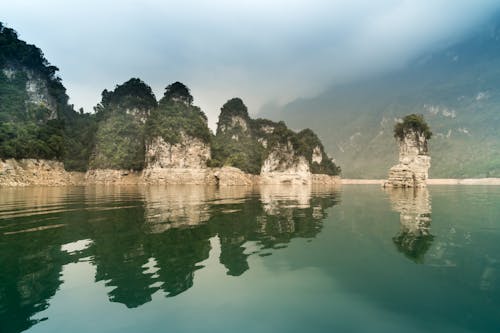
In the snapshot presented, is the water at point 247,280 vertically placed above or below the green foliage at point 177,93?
below

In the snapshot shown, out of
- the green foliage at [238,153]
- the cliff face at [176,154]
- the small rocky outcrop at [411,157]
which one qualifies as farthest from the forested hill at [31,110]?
the small rocky outcrop at [411,157]

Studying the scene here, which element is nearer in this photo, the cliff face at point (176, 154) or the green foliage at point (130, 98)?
the cliff face at point (176, 154)

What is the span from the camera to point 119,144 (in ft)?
361

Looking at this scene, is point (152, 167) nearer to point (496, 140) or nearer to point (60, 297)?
point (60, 297)

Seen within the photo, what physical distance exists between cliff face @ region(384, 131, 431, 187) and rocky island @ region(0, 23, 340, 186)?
46.7m

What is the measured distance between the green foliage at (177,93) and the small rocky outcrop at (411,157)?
79.0m

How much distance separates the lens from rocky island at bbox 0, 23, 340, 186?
78.9 m

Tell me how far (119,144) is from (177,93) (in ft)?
95.4

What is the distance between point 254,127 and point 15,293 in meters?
154

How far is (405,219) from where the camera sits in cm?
1633

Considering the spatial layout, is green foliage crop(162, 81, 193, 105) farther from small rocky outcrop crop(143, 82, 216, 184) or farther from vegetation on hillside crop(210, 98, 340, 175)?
vegetation on hillside crop(210, 98, 340, 175)

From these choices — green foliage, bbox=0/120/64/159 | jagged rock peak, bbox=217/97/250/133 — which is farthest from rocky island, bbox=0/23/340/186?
jagged rock peak, bbox=217/97/250/133

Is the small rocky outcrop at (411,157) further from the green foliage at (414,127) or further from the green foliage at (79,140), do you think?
the green foliage at (79,140)

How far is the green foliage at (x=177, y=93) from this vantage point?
115m
